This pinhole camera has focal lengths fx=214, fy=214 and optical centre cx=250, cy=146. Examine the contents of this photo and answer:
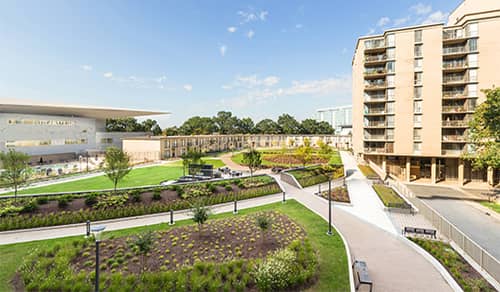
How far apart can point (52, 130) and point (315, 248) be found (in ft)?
188

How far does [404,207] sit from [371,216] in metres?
3.15

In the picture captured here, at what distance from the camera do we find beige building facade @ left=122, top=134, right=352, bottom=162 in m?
45.1

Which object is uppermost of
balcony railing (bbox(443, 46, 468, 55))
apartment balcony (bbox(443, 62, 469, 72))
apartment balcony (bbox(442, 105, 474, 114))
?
balcony railing (bbox(443, 46, 468, 55))

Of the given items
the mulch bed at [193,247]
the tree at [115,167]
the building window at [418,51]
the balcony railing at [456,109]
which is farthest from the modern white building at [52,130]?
the balcony railing at [456,109]

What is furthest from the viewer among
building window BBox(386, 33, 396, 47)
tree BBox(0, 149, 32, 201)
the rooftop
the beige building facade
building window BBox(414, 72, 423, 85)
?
the beige building facade

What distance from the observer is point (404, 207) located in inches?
641

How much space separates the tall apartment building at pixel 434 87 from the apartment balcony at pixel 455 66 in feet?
0.18

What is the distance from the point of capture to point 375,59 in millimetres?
31188

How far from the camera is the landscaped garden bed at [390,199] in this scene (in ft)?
54.0

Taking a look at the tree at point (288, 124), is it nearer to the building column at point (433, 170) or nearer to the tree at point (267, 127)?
the tree at point (267, 127)

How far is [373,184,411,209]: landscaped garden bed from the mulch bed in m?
9.27

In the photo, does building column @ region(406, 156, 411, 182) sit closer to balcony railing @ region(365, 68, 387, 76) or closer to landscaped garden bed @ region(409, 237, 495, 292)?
balcony railing @ region(365, 68, 387, 76)

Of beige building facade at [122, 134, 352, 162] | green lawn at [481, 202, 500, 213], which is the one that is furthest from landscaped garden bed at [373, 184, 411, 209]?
beige building facade at [122, 134, 352, 162]

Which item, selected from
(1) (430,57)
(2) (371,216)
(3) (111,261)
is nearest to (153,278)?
(3) (111,261)
